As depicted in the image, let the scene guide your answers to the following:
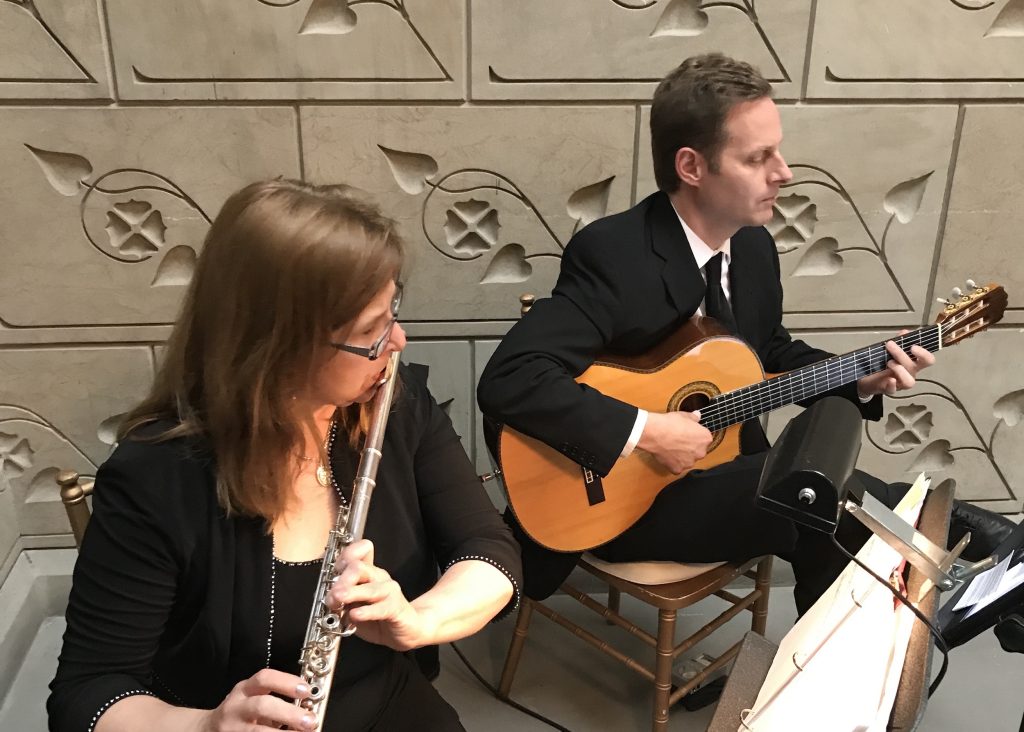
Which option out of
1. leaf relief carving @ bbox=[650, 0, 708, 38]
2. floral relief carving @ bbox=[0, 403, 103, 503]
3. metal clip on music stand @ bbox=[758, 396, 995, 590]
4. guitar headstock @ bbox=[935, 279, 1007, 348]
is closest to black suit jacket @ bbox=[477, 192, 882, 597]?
guitar headstock @ bbox=[935, 279, 1007, 348]

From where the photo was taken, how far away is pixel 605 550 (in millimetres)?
1854

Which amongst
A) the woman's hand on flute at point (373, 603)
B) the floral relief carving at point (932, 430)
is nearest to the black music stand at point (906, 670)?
the woman's hand on flute at point (373, 603)

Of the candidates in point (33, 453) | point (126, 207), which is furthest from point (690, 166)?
point (33, 453)

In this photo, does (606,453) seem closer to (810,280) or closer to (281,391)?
(281,391)

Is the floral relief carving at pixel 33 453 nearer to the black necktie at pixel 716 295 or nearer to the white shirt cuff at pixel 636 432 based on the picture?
the white shirt cuff at pixel 636 432

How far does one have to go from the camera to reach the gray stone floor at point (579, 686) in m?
2.07

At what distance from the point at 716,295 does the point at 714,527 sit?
0.53 m

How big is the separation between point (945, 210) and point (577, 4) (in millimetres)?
1157

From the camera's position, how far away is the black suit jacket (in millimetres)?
1718

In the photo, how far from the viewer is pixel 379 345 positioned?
1.22 meters

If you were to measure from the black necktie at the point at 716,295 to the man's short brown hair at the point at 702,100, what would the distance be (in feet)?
0.68

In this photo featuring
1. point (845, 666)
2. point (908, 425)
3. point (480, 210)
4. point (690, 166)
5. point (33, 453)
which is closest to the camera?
point (845, 666)

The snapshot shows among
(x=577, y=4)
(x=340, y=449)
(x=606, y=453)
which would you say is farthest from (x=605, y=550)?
(x=577, y=4)

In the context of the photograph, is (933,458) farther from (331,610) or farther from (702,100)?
(331,610)
